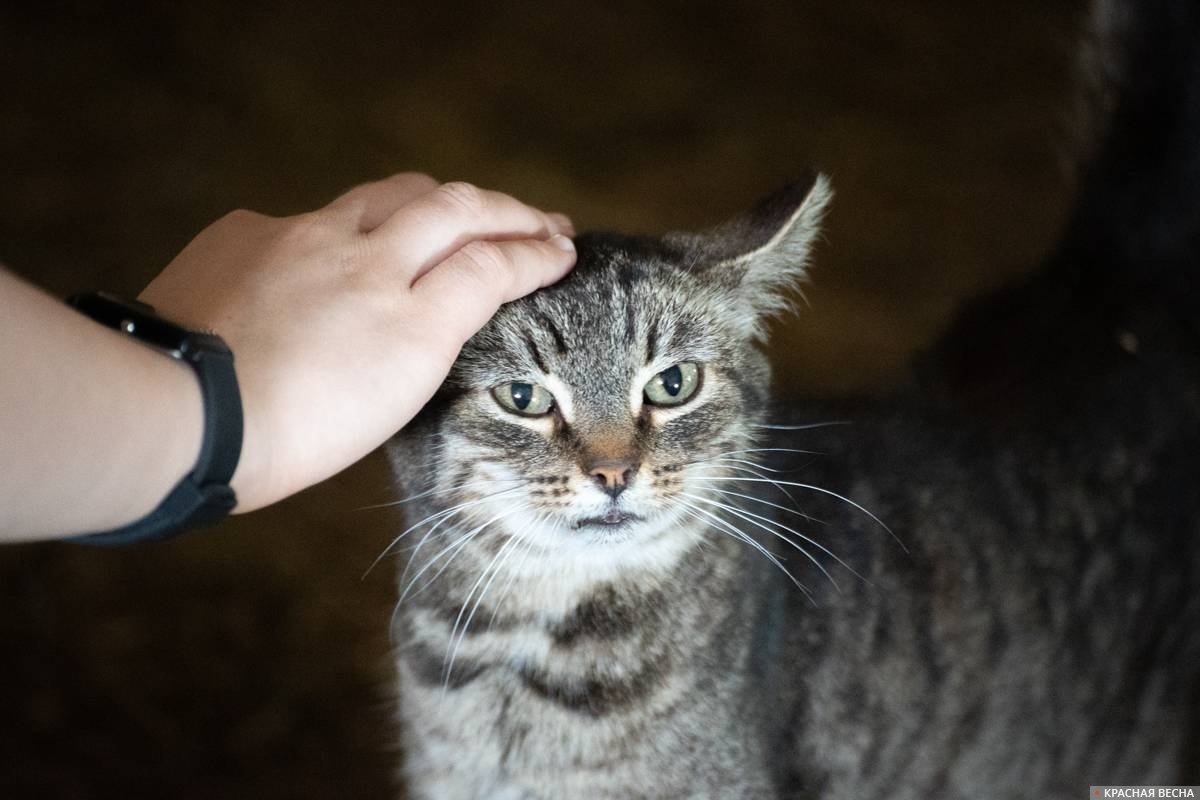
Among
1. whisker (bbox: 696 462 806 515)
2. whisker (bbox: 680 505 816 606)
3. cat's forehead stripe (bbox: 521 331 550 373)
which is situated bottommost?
whisker (bbox: 680 505 816 606)

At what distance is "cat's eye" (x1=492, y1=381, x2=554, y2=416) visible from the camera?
111 cm

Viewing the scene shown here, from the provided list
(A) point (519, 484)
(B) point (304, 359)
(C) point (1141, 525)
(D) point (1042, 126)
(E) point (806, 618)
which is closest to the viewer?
(B) point (304, 359)

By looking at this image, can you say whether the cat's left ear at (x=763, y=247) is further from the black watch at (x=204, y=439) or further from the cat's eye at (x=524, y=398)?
the black watch at (x=204, y=439)

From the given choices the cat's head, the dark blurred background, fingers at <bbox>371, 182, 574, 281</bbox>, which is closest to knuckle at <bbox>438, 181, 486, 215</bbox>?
fingers at <bbox>371, 182, 574, 281</bbox>

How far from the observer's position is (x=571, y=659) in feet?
3.89

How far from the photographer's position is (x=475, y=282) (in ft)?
3.13

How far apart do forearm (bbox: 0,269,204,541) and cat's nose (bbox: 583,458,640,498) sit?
0.38 metres

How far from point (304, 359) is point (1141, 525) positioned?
1.11 meters

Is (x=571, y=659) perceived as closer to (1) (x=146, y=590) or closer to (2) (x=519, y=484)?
(2) (x=519, y=484)

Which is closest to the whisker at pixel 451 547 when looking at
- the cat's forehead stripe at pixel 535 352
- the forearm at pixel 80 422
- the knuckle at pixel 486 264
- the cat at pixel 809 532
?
the cat at pixel 809 532

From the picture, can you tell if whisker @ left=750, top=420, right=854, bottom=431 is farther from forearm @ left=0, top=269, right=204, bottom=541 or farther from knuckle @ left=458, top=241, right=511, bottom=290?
forearm @ left=0, top=269, right=204, bottom=541

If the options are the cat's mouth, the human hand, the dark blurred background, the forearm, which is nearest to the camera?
the forearm

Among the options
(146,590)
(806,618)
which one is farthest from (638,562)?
(146,590)

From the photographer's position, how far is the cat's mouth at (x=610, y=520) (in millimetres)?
1096
